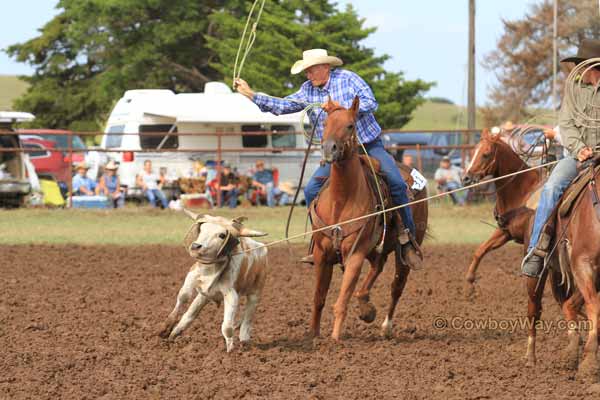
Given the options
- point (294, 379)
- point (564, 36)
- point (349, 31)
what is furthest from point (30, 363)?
point (564, 36)

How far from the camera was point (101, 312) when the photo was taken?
32.1 feet

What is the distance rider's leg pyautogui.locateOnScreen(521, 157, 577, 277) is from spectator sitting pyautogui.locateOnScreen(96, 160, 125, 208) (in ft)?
50.3

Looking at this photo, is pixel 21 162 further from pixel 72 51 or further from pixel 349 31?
pixel 72 51

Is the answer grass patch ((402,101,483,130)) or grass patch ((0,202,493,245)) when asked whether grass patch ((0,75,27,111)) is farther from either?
grass patch ((0,202,493,245))

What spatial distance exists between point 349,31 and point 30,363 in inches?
1133

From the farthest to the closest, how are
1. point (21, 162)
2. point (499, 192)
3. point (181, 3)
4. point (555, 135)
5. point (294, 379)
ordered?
point (181, 3) → point (21, 162) → point (499, 192) → point (555, 135) → point (294, 379)

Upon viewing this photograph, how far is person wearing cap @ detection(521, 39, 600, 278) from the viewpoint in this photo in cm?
750

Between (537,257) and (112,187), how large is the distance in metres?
15.6

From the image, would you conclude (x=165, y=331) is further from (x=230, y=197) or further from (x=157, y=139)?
(x=157, y=139)

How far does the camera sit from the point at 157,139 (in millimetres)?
24281

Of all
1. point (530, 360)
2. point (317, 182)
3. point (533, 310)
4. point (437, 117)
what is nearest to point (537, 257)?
point (533, 310)

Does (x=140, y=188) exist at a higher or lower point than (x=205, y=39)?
lower

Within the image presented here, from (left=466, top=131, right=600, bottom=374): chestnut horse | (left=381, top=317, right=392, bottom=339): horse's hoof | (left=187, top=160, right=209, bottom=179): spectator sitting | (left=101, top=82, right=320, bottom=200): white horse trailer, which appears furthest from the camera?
(left=101, top=82, right=320, bottom=200): white horse trailer

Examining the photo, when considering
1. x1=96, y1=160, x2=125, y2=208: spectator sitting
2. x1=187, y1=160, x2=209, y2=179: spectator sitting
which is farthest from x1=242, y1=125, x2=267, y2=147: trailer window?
x1=96, y1=160, x2=125, y2=208: spectator sitting
